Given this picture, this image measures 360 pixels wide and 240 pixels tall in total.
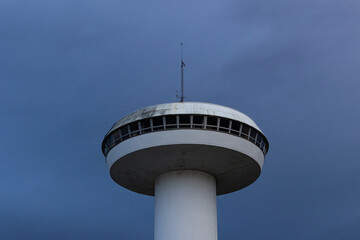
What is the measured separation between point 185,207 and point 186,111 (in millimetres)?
6992

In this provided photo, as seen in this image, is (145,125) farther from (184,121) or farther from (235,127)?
(235,127)

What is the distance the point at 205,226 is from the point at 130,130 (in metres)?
8.84

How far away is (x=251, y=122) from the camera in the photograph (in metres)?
38.0

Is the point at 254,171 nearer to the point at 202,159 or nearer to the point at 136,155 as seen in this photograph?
the point at 202,159

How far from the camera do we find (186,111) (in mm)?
35312

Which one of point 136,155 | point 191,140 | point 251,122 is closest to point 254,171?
point 251,122

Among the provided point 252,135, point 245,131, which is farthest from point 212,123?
point 252,135

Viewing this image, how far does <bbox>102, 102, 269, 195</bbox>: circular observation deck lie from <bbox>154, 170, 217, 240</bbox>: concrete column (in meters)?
0.84

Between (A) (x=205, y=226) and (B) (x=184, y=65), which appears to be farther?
(B) (x=184, y=65)

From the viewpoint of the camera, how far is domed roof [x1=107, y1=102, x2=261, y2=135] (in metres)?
35.5

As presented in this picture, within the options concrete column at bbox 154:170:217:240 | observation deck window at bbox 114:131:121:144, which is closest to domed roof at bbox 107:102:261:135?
observation deck window at bbox 114:131:121:144

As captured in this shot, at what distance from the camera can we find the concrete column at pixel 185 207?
3572cm

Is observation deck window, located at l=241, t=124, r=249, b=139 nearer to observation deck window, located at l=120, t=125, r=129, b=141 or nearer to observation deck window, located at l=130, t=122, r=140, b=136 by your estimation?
observation deck window, located at l=130, t=122, r=140, b=136

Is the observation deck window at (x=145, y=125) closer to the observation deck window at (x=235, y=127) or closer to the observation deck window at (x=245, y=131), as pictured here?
the observation deck window at (x=235, y=127)
